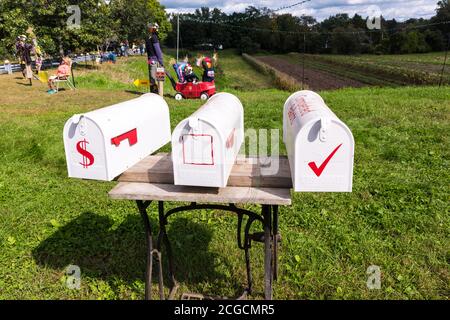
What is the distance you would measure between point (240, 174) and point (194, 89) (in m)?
10.5

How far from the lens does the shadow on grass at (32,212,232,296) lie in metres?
4.09

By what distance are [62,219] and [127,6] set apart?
146 ft

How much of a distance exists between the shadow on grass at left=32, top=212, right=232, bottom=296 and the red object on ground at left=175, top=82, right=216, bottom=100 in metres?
8.36

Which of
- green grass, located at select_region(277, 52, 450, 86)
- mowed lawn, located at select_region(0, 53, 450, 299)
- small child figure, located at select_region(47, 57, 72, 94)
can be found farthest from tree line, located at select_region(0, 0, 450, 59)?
mowed lawn, located at select_region(0, 53, 450, 299)

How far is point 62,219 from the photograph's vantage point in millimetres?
5125

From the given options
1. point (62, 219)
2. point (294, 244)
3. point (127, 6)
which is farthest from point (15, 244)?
point (127, 6)

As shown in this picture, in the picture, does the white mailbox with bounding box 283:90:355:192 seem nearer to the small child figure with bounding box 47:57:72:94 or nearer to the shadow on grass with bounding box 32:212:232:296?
the shadow on grass with bounding box 32:212:232:296

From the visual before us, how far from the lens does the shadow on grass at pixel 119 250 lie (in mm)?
4086

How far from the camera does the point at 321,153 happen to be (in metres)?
2.42

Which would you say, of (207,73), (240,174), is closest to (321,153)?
(240,174)

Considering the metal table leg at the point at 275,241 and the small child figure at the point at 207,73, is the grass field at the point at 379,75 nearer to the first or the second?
the small child figure at the point at 207,73

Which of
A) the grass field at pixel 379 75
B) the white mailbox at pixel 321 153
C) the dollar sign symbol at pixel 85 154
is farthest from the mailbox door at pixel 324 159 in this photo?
the grass field at pixel 379 75

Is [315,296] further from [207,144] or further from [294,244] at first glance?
[207,144]

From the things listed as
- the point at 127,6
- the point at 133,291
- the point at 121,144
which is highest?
the point at 127,6
